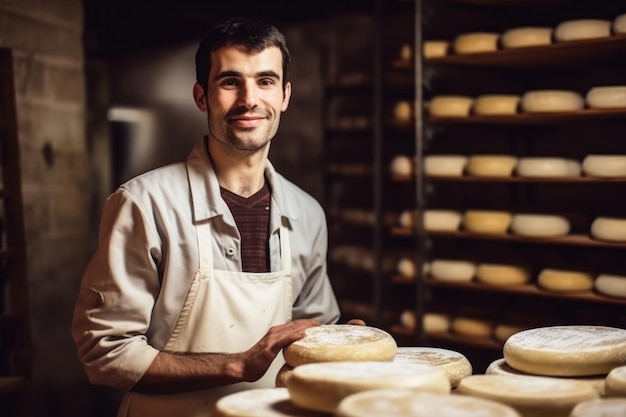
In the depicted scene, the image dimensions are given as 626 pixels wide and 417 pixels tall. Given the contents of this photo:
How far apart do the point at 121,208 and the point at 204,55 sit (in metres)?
0.48

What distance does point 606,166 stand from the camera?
302 cm

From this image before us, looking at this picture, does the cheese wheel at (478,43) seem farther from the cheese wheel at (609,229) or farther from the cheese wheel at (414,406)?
the cheese wheel at (414,406)

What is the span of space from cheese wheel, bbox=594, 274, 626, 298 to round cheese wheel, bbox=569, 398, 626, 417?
1.95m

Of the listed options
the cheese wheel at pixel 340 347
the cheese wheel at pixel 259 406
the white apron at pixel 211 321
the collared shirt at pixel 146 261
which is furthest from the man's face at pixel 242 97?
the cheese wheel at pixel 259 406

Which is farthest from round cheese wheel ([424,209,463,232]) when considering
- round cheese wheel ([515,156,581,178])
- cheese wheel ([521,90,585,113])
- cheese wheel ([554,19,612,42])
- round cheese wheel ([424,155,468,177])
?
cheese wheel ([554,19,612,42])

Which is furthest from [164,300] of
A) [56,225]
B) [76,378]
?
[76,378]

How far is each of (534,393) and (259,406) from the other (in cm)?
46

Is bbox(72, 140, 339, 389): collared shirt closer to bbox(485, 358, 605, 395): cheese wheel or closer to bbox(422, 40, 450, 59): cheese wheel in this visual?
bbox(485, 358, 605, 395): cheese wheel

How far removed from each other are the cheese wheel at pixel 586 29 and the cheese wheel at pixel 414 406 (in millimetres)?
2356

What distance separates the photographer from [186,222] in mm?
1806

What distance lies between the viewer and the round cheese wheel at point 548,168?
322 centimetres

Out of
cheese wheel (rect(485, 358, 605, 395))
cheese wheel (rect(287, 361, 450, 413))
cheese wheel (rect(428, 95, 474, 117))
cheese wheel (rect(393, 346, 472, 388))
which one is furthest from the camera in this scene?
cheese wheel (rect(428, 95, 474, 117))

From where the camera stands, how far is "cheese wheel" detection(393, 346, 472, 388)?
147 cm

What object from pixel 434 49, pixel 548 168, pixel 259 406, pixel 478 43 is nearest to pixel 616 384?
pixel 259 406
